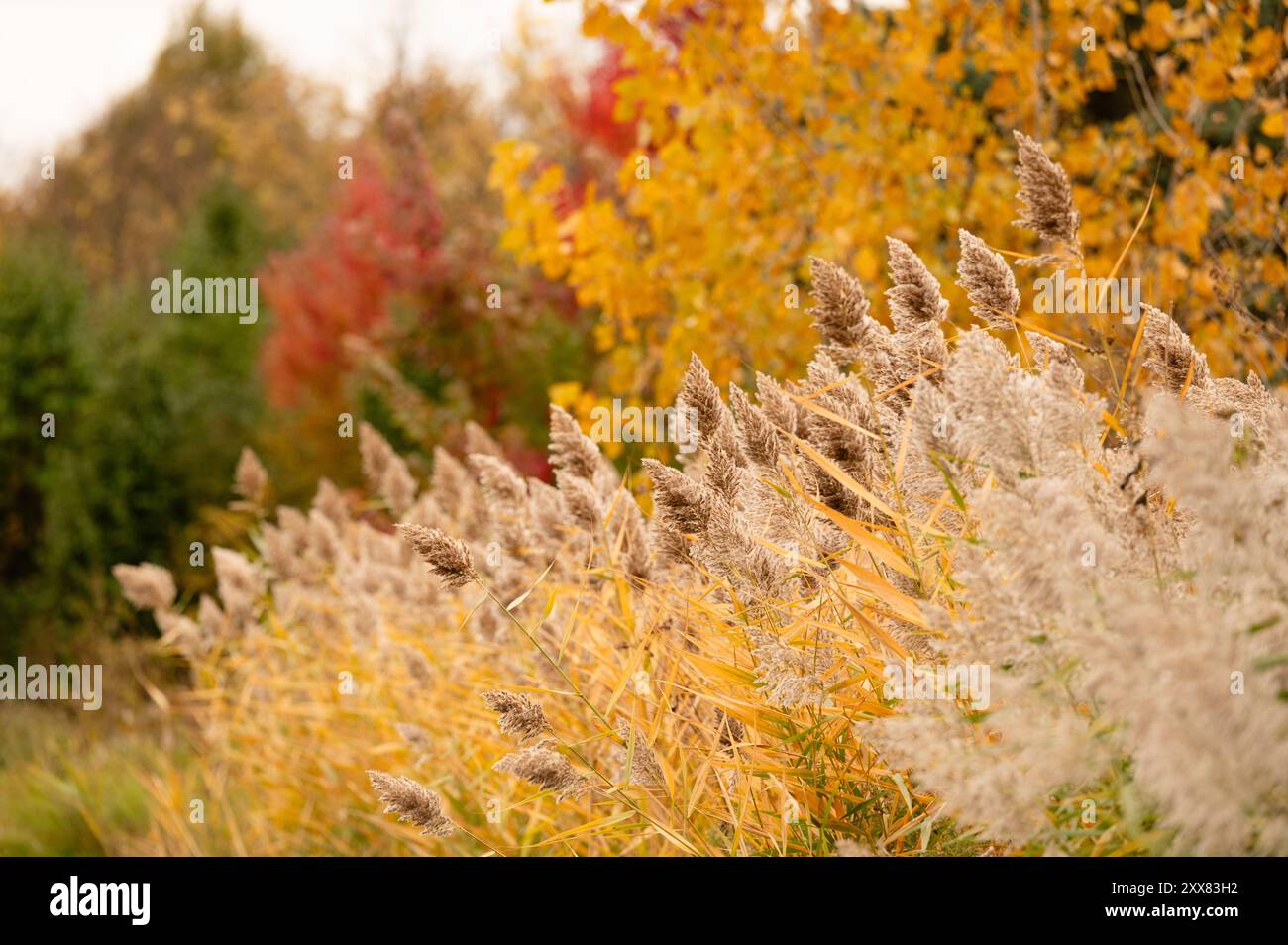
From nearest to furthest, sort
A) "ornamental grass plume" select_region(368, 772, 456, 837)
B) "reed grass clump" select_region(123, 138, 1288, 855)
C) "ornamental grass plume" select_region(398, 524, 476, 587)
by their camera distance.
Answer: "reed grass clump" select_region(123, 138, 1288, 855) < "ornamental grass plume" select_region(398, 524, 476, 587) < "ornamental grass plume" select_region(368, 772, 456, 837)

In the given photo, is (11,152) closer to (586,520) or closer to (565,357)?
(565,357)

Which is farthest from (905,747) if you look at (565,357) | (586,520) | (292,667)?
(565,357)

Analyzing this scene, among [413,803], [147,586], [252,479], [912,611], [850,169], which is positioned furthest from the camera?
[850,169]

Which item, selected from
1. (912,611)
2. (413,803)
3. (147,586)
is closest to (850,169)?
(147,586)

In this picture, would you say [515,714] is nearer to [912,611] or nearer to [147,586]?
[912,611]

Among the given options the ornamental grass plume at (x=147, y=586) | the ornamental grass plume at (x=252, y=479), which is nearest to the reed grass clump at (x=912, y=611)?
the ornamental grass plume at (x=147, y=586)

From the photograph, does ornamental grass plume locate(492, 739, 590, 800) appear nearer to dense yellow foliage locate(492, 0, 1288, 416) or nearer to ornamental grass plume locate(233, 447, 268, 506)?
dense yellow foliage locate(492, 0, 1288, 416)

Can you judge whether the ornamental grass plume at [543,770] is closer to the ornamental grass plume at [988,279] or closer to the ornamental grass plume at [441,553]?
the ornamental grass plume at [441,553]

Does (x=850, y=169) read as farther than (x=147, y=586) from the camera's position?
Yes

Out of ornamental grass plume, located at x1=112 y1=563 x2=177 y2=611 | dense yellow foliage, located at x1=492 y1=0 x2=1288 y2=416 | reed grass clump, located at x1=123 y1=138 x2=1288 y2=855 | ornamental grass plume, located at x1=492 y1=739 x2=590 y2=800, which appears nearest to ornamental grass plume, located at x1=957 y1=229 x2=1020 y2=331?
reed grass clump, located at x1=123 y1=138 x2=1288 y2=855

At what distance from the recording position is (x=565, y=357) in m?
9.41

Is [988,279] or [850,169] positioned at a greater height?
[850,169]

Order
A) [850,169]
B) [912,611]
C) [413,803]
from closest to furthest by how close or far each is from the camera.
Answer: [912,611], [413,803], [850,169]

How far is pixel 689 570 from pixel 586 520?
373 mm
